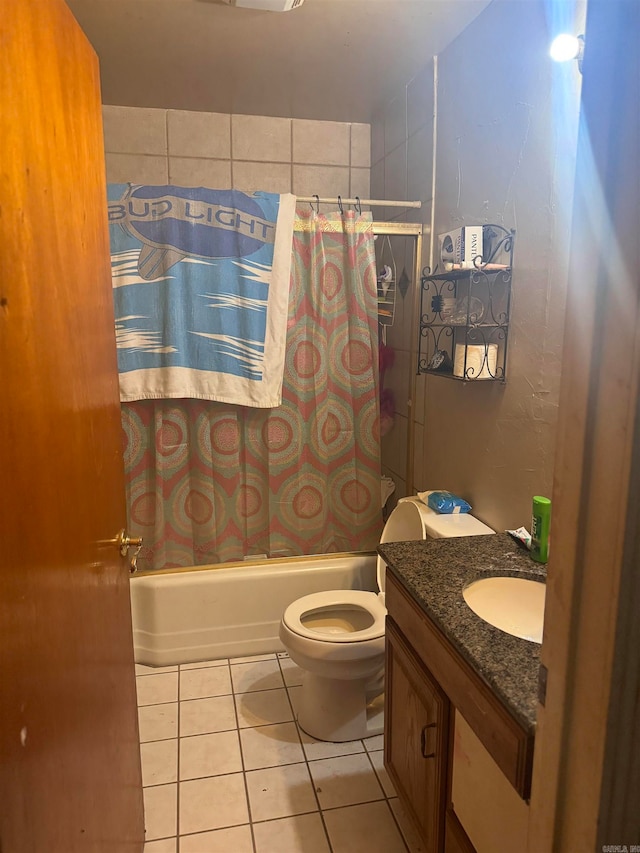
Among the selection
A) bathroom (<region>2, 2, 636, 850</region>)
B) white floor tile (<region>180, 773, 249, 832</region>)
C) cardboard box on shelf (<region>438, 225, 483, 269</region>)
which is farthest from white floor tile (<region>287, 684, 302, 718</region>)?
cardboard box on shelf (<region>438, 225, 483, 269</region>)

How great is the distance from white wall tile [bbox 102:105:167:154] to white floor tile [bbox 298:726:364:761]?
2.67 meters

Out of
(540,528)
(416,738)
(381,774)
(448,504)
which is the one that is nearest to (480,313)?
(448,504)

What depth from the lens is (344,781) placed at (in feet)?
5.71

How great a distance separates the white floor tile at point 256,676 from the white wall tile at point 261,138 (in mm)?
2378

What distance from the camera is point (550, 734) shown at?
0.61 m

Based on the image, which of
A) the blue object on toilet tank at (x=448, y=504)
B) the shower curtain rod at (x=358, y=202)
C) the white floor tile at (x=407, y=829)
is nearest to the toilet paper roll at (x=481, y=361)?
the blue object on toilet tank at (x=448, y=504)

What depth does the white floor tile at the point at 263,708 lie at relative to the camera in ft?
6.55

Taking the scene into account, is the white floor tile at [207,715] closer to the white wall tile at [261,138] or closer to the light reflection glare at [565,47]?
the light reflection glare at [565,47]

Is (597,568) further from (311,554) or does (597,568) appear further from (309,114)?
(309,114)

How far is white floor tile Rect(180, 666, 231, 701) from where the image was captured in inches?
84.3

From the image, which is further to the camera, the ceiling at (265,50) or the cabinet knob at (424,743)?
the ceiling at (265,50)

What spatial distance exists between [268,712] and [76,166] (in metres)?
1.82

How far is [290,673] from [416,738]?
1011 mm

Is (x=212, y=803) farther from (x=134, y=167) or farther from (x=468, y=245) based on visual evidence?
(x=134, y=167)
